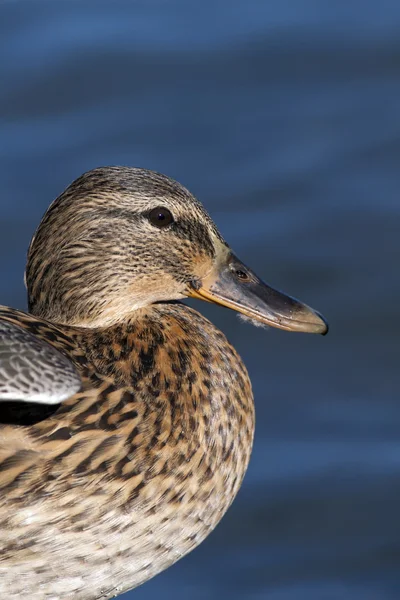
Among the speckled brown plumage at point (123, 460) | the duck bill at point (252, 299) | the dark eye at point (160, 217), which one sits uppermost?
the dark eye at point (160, 217)

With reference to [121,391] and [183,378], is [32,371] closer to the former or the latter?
[121,391]

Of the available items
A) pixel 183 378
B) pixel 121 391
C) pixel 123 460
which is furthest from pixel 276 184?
pixel 123 460

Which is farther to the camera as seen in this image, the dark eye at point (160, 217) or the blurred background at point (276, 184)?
the blurred background at point (276, 184)

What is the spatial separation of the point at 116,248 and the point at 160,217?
7.2 inches

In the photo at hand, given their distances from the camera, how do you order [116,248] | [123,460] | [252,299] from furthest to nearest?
[252,299] < [116,248] < [123,460]

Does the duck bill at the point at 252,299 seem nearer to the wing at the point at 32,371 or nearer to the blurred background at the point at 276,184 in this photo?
the wing at the point at 32,371

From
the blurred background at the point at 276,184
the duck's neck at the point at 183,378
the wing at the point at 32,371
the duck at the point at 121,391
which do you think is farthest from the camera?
the blurred background at the point at 276,184

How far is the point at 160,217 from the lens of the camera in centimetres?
479

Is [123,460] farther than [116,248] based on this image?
No

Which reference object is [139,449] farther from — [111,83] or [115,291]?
[111,83]

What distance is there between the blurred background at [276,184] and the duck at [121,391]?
3.58ft

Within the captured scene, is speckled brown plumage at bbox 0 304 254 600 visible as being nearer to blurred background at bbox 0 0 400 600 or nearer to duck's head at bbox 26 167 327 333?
duck's head at bbox 26 167 327 333

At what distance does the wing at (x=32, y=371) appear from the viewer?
397 centimetres

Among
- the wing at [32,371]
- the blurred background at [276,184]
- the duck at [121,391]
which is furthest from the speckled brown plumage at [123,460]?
the blurred background at [276,184]
